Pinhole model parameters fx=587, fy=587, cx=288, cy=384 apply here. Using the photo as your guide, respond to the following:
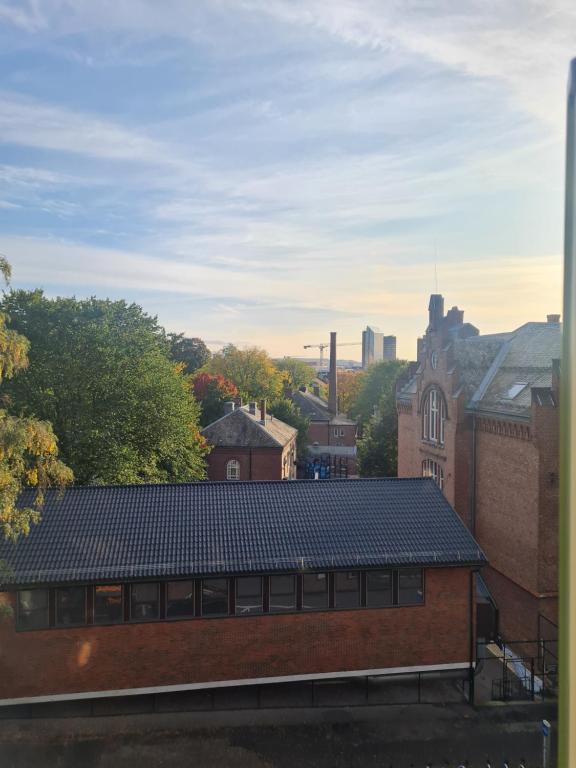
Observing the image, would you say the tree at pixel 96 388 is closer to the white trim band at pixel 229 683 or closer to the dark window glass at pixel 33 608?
the dark window glass at pixel 33 608

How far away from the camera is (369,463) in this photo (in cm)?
3622

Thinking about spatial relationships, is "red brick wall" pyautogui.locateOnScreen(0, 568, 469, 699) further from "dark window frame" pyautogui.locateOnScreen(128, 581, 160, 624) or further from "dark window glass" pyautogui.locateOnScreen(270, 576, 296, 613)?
"dark window glass" pyautogui.locateOnScreen(270, 576, 296, 613)

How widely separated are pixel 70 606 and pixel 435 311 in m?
19.5

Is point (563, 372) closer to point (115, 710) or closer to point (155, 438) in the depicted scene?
point (115, 710)

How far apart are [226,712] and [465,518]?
12.2 m

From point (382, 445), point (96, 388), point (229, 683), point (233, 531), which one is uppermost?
point (96, 388)

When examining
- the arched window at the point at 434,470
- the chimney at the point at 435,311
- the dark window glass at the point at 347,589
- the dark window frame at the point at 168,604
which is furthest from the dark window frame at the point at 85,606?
the chimney at the point at 435,311

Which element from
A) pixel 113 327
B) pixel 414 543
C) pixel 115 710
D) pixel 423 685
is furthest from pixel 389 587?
pixel 113 327

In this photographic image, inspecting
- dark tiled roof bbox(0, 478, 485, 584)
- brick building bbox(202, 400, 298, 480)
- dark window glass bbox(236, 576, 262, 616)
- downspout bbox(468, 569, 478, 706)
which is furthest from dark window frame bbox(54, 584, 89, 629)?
brick building bbox(202, 400, 298, 480)

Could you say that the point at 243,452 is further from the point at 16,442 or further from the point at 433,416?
the point at 16,442

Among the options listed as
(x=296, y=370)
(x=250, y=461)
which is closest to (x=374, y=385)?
(x=250, y=461)

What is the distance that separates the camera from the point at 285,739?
13312 millimetres

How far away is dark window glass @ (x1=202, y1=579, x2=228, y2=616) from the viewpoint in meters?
14.7

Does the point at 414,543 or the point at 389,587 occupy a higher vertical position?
the point at 414,543
